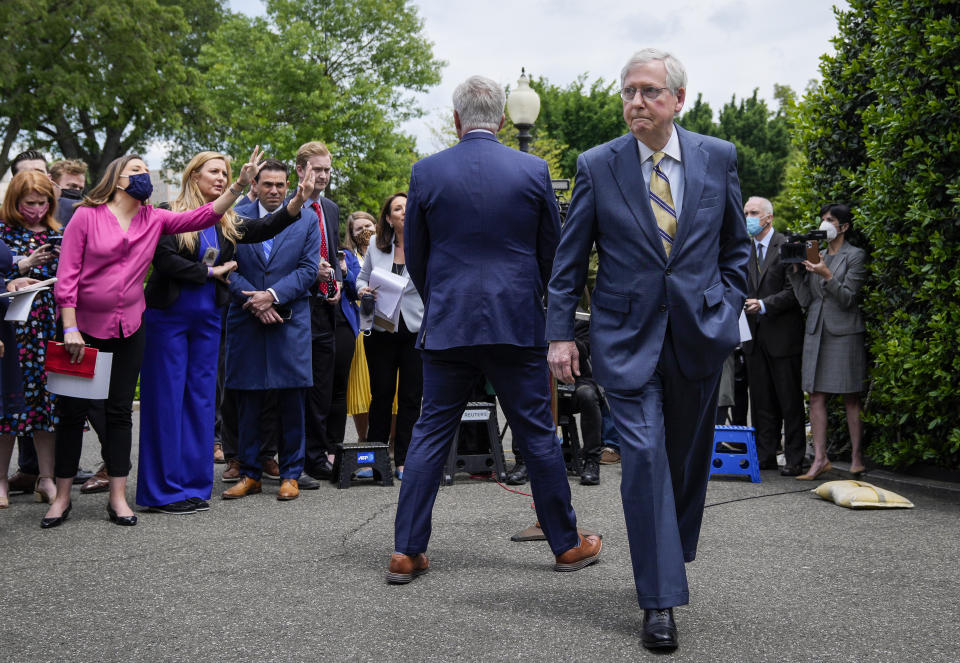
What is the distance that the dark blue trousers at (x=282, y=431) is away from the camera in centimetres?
664

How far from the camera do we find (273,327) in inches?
260

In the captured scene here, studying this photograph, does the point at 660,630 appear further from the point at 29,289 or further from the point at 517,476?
the point at 29,289

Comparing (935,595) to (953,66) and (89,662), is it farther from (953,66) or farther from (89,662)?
(953,66)

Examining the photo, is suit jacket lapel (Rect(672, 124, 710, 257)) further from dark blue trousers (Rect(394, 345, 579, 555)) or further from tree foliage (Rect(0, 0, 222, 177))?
tree foliage (Rect(0, 0, 222, 177))

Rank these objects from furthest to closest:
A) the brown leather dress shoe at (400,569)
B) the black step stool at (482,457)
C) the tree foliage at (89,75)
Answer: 1. the tree foliage at (89,75)
2. the black step stool at (482,457)
3. the brown leather dress shoe at (400,569)

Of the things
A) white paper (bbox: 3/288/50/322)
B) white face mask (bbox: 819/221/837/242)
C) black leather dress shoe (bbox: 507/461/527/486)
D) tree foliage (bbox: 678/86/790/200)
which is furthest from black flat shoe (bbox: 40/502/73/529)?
tree foliage (bbox: 678/86/790/200)

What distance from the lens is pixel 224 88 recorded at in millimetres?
31125

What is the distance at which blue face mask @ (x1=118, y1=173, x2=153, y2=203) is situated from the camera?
570 centimetres

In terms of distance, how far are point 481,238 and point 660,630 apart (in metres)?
1.94

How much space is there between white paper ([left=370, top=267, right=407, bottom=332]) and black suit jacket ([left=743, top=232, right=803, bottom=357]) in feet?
9.34

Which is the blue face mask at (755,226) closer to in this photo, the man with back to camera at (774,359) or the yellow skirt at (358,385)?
the man with back to camera at (774,359)

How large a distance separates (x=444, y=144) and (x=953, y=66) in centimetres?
3231

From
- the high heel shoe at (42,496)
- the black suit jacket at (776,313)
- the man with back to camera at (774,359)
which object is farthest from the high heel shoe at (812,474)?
the high heel shoe at (42,496)

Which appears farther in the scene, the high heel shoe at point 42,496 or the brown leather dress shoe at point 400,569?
the high heel shoe at point 42,496
